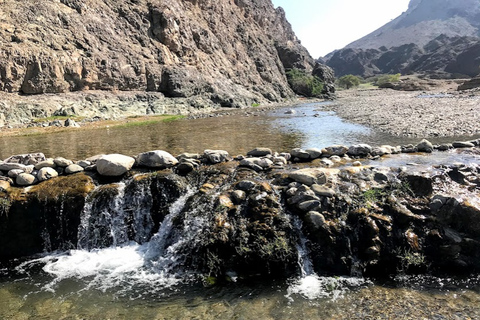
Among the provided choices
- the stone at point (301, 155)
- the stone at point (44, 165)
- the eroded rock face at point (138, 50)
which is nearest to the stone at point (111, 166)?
the stone at point (44, 165)

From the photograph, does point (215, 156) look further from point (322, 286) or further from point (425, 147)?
point (425, 147)

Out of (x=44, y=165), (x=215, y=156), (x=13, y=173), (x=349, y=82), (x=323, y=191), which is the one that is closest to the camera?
(x=323, y=191)

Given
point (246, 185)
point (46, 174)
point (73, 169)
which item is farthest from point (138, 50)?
point (246, 185)

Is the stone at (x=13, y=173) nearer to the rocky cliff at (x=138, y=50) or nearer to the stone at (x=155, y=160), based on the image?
the stone at (x=155, y=160)

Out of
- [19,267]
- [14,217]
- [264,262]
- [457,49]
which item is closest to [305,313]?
[264,262]

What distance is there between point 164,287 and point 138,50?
1733 inches

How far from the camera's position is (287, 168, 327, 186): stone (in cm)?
761

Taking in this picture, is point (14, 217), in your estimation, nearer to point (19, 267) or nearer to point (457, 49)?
point (19, 267)

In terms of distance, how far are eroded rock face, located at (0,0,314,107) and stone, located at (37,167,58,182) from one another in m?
26.5

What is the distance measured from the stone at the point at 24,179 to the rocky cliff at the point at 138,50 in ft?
86.9

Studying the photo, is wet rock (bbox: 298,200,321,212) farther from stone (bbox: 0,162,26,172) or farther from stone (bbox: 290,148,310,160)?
stone (bbox: 0,162,26,172)

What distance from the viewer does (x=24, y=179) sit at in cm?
856

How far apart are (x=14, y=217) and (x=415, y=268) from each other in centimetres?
903

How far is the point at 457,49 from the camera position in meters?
170
